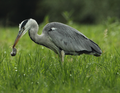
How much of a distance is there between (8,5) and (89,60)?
57.0 ft

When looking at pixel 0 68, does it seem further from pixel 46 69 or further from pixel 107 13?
pixel 107 13

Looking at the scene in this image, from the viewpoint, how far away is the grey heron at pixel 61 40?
4.45 meters

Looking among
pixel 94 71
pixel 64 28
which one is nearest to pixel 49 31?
pixel 64 28

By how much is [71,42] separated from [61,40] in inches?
9.1

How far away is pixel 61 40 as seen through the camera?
15.0 feet

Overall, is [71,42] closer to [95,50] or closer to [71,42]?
[71,42]

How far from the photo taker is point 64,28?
4.63 metres

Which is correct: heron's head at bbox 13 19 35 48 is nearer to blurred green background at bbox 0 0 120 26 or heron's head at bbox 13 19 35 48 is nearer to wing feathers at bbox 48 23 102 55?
wing feathers at bbox 48 23 102 55

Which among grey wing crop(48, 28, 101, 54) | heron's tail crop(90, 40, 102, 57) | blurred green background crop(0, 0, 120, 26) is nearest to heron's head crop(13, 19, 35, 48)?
grey wing crop(48, 28, 101, 54)

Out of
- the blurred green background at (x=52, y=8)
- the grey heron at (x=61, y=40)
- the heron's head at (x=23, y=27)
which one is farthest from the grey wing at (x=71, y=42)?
the blurred green background at (x=52, y=8)

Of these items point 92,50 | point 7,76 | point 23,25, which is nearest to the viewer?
point 7,76

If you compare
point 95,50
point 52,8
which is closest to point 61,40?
point 95,50

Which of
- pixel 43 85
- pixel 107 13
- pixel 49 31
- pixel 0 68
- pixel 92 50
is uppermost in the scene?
pixel 107 13

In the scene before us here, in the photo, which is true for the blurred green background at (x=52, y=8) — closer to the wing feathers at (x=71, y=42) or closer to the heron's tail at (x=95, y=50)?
the wing feathers at (x=71, y=42)
